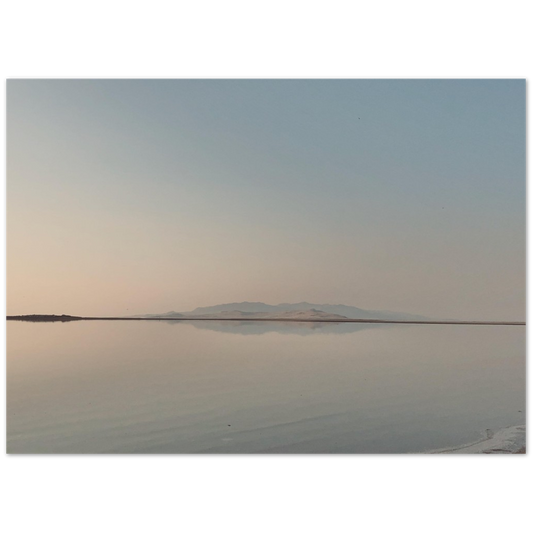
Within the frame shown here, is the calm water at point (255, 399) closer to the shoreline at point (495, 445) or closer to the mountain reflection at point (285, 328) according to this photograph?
the shoreline at point (495, 445)

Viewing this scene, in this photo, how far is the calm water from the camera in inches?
139

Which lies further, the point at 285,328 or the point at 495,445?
the point at 285,328

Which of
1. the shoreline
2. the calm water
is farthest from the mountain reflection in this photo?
the shoreline

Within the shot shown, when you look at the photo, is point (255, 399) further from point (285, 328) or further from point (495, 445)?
point (285, 328)

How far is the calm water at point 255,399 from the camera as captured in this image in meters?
3.54

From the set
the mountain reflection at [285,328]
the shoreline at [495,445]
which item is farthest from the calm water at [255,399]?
the mountain reflection at [285,328]

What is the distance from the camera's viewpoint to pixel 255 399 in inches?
181

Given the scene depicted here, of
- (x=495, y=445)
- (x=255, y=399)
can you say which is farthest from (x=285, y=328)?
(x=495, y=445)

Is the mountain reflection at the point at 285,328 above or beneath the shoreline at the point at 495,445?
beneath

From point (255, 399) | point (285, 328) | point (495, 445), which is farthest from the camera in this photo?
point (285, 328)
